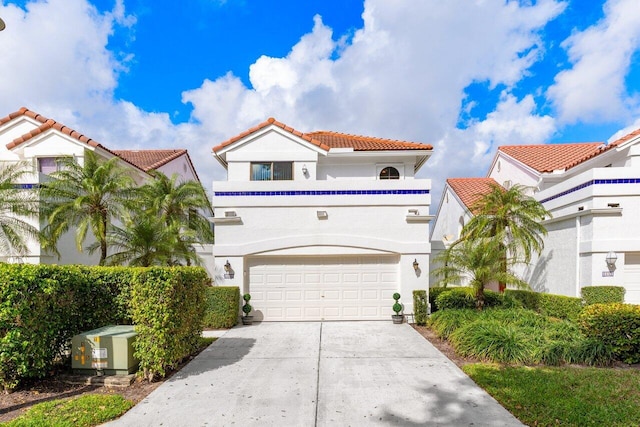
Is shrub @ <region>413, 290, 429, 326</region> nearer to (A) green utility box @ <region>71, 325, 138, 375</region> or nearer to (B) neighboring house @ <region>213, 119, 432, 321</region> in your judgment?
(B) neighboring house @ <region>213, 119, 432, 321</region>

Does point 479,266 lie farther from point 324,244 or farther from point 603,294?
point 324,244

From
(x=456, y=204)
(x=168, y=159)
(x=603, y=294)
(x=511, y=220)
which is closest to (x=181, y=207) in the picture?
(x=168, y=159)

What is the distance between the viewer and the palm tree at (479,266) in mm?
10922

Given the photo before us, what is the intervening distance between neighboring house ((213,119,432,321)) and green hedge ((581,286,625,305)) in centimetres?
488

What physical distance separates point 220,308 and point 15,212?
7393 mm

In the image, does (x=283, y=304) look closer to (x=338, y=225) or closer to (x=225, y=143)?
(x=338, y=225)

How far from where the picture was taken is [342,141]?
17.3 m

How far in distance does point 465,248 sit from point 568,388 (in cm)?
583

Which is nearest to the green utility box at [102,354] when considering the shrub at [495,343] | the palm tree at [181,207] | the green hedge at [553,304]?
the palm tree at [181,207]

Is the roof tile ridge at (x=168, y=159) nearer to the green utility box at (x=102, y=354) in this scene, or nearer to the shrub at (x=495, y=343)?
the green utility box at (x=102, y=354)

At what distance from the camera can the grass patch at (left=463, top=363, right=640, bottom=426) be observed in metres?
5.06

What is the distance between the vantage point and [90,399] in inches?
224

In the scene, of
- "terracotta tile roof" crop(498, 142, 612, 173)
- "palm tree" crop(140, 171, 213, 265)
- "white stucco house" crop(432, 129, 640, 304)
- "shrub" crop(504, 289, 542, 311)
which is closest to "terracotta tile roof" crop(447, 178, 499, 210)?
"terracotta tile roof" crop(498, 142, 612, 173)

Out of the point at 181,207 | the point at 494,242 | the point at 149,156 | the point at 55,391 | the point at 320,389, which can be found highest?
the point at 149,156
